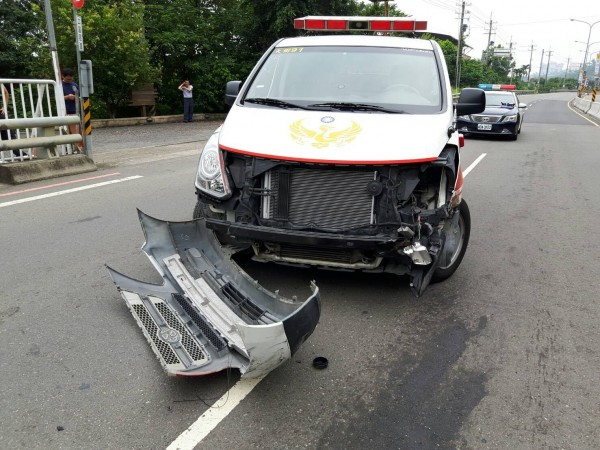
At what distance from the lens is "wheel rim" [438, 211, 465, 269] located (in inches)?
171

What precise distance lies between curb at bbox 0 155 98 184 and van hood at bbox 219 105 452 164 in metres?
5.73

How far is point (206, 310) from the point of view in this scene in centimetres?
345

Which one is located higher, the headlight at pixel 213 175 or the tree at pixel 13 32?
the tree at pixel 13 32

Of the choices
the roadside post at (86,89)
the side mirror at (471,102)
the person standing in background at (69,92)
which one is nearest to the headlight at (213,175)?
the side mirror at (471,102)

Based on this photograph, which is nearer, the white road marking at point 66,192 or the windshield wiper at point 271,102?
the windshield wiper at point 271,102

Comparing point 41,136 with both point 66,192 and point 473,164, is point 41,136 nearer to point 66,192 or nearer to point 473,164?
point 66,192

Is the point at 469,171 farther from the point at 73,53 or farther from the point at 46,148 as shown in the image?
the point at 73,53

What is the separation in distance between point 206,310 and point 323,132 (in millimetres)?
1612

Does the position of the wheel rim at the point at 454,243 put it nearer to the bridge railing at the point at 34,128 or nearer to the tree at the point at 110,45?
the bridge railing at the point at 34,128

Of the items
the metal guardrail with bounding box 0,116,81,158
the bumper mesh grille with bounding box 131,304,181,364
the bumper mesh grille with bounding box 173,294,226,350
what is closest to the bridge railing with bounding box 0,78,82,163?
the metal guardrail with bounding box 0,116,81,158

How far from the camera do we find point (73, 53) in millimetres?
17078

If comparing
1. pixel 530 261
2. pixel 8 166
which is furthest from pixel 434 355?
pixel 8 166

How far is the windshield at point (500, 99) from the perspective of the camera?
17059 millimetres

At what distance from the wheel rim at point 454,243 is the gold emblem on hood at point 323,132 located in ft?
3.95
